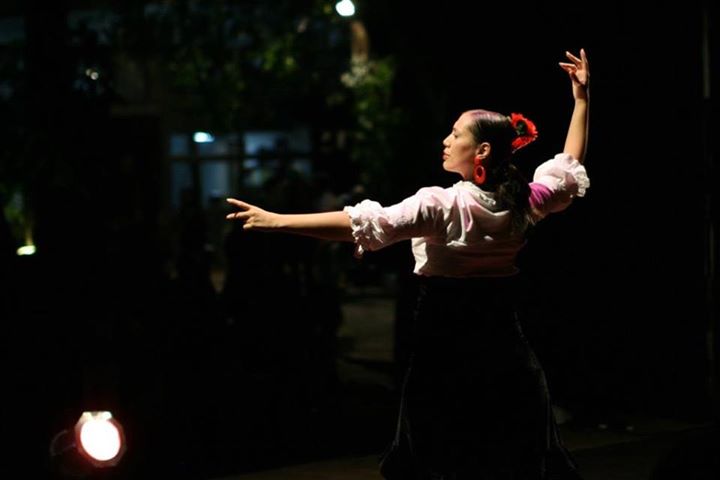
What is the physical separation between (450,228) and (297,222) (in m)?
0.59

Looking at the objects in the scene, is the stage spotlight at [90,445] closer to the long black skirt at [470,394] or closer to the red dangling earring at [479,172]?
the long black skirt at [470,394]

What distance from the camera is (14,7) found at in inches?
907

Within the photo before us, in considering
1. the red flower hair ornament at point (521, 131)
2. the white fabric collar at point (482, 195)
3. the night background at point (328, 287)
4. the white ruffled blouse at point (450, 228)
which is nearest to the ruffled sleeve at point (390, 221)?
the white ruffled blouse at point (450, 228)

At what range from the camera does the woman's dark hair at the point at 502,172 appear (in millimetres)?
5152

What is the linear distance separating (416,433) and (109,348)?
1580 mm

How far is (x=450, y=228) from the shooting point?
507 cm

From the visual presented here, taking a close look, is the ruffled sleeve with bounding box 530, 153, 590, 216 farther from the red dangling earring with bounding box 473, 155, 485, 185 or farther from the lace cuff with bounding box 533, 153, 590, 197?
the red dangling earring with bounding box 473, 155, 485, 185

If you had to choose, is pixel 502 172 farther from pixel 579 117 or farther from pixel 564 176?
pixel 579 117

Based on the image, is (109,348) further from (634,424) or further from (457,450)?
(634,424)

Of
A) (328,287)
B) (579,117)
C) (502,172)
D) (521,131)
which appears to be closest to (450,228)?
(502,172)

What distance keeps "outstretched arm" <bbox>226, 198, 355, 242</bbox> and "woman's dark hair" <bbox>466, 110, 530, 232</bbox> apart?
2.00ft

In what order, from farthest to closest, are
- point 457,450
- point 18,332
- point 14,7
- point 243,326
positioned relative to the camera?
1. point 14,7
2. point 243,326
3. point 18,332
4. point 457,450

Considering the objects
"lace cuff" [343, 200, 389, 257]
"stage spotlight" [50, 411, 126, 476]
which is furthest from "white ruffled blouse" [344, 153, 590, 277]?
"stage spotlight" [50, 411, 126, 476]

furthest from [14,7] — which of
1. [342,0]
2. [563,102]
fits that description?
[563,102]
